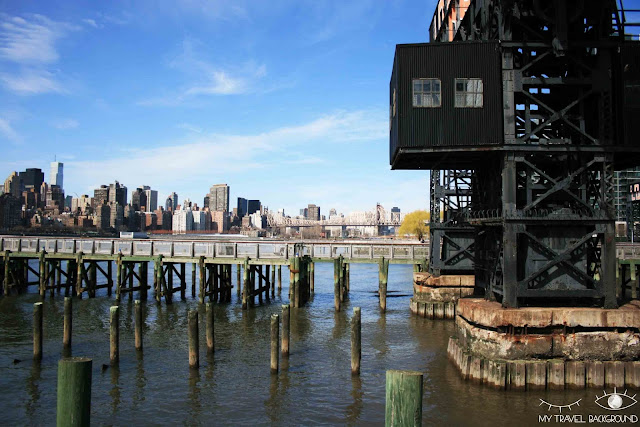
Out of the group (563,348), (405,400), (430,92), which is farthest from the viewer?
(430,92)

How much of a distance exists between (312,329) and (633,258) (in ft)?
91.6

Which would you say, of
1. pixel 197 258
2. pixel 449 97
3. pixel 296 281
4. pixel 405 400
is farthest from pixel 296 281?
pixel 405 400

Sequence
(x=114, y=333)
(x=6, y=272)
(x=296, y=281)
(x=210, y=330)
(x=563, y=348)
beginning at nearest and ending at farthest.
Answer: (x=563, y=348) < (x=114, y=333) < (x=210, y=330) < (x=296, y=281) < (x=6, y=272)

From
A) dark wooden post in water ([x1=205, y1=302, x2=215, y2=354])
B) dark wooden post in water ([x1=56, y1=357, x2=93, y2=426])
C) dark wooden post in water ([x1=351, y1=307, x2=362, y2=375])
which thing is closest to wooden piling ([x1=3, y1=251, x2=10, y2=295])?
dark wooden post in water ([x1=205, y1=302, x2=215, y2=354])

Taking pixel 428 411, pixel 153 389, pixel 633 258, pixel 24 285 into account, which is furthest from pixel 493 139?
pixel 24 285

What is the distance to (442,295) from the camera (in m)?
32.2

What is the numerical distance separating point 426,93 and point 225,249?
23.2 m

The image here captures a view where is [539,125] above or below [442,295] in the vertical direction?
above

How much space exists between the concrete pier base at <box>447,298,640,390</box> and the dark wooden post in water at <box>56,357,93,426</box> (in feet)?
43.1

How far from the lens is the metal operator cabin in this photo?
17703mm

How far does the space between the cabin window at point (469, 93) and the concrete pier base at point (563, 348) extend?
743 cm

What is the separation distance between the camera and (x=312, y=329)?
1117 inches

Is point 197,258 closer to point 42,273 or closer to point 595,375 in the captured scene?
point 42,273

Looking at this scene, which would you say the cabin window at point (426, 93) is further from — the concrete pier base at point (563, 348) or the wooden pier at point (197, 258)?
the wooden pier at point (197, 258)
